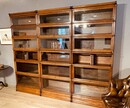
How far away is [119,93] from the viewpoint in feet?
8.00

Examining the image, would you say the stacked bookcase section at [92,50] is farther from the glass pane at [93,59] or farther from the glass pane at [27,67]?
the glass pane at [27,67]

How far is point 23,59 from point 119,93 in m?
2.57

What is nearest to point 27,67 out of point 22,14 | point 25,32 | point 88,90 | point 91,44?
point 25,32

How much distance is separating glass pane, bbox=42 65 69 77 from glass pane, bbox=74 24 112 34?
1.01 m

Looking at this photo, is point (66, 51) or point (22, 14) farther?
point (22, 14)

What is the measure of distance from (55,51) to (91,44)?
0.88 metres

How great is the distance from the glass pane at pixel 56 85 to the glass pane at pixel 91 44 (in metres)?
1.07

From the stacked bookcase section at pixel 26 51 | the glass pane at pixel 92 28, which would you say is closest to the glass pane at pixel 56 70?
the stacked bookcase section at pixel 26 51

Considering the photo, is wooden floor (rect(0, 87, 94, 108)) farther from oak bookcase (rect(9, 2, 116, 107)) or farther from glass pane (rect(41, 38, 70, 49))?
glass pane (rect(41, 38, 70, 49))

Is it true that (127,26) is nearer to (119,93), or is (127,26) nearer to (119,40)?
(119,40)

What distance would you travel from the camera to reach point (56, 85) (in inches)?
142

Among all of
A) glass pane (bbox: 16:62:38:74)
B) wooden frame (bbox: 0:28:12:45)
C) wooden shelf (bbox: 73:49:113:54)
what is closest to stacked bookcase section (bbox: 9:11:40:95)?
glass pane (bbox: 16:62:38:74)

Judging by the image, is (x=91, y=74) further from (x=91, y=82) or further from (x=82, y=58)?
(x=82, y=58)

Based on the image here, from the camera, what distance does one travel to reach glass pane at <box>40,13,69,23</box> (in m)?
3.16
